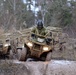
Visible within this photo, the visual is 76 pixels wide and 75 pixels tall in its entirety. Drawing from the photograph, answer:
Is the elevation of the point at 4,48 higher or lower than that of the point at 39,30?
lower

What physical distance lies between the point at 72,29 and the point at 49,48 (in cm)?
2800

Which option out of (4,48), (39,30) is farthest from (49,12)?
(39,30)

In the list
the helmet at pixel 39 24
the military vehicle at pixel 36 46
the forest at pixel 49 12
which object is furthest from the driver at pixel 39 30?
the forest at pixel 49 12

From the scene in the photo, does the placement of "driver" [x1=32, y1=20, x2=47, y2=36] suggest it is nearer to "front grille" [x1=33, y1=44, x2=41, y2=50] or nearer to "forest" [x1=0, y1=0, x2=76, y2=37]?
"front grille" [x1=33, y1=44, x2=41, y2=50]

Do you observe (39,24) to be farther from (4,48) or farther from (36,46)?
(4,48)

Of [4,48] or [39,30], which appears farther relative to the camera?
[4,48]

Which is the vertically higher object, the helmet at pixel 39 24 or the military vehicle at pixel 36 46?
the helmet at pixel 39 24

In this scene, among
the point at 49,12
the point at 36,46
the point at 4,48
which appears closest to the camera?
the point at 36,46

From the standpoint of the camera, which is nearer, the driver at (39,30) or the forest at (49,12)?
the driver at (39,30)

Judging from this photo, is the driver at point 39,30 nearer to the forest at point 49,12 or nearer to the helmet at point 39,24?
the helmet at point 39,24

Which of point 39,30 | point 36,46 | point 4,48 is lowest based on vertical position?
point 4,48

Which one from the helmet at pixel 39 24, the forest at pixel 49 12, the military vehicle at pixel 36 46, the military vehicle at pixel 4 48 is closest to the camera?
the military vehicle at pixel 36 46

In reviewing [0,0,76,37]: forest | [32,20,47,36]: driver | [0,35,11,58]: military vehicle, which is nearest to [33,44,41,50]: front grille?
[32,20,47,36]: driver

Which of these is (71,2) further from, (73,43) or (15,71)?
(15,71)
